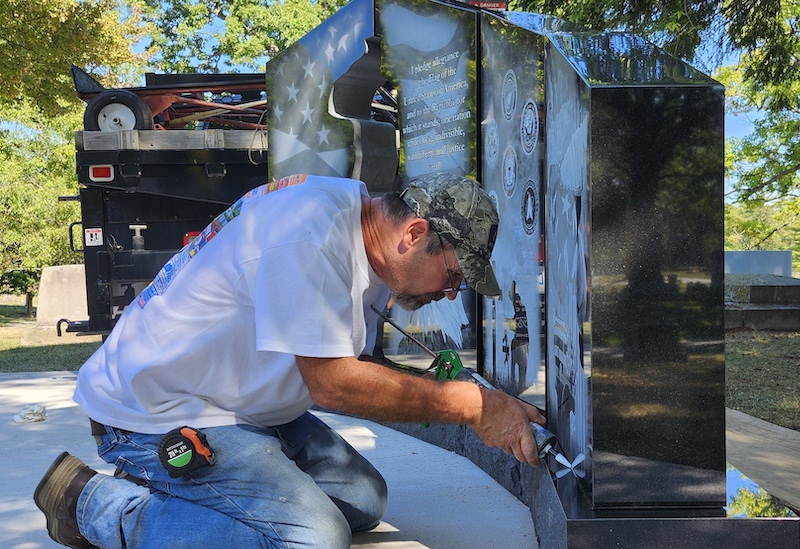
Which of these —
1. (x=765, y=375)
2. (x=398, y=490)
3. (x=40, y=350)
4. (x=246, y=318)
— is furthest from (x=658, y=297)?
(x=40, y=350)

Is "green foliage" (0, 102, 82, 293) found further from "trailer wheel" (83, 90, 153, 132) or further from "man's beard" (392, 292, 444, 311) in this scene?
"man's beard" (392, 292, 444, 311)

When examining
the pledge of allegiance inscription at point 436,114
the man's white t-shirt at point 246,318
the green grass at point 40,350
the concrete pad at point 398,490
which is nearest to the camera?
the man's white t-shirt at point 246,318

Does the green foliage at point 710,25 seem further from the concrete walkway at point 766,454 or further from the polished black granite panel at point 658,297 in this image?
the polished black granite panel at point 658,297

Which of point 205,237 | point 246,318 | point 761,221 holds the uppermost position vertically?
point 761,221

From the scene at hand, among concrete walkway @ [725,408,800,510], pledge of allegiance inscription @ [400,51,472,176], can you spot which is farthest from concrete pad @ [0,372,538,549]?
pledge of allegiance inscription @ [400,51,472,176]

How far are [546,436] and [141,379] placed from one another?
1247 mm

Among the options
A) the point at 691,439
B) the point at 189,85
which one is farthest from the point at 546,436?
the point at 189,85

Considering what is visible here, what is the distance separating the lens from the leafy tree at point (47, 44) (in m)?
11.4

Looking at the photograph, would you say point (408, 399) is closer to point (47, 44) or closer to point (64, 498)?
point (64, 498)

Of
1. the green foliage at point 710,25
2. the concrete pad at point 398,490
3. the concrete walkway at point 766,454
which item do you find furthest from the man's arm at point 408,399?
the green foliage at point 710,25

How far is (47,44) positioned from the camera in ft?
38.7

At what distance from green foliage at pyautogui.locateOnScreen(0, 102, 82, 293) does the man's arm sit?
52.4 feet

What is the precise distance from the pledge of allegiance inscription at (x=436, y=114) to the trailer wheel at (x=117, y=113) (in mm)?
3552

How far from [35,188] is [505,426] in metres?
16.9
